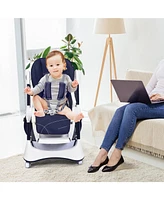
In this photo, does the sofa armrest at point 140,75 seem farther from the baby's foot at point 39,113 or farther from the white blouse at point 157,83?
the baby's foot at point 39,113

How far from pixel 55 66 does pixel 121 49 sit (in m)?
1.57

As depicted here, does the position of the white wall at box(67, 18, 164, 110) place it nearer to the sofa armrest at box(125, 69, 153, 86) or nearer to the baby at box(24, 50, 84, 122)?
the sofa armrest at box(125, 69, 153, 86)

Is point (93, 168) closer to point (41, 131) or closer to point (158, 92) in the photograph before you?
point (41, 131)

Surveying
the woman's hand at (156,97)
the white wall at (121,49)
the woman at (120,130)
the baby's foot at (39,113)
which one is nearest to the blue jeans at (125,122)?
the woman at (120,130)

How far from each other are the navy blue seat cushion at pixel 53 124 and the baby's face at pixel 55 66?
1.10ft

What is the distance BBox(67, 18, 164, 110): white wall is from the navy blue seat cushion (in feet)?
4.55

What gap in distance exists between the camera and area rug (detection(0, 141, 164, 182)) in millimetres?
2398

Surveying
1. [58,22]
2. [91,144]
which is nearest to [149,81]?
[91,144]

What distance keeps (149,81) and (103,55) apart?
1036mm

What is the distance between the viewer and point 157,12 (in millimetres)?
1785

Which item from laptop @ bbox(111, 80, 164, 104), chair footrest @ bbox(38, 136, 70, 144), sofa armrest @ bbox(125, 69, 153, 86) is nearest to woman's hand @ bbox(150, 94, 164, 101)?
laptop @ bbox(111, 80, 164, 104)

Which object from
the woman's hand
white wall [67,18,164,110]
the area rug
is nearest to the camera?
the area rug

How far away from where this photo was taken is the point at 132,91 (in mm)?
2627

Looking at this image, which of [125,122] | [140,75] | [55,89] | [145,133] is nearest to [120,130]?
[125,122]
